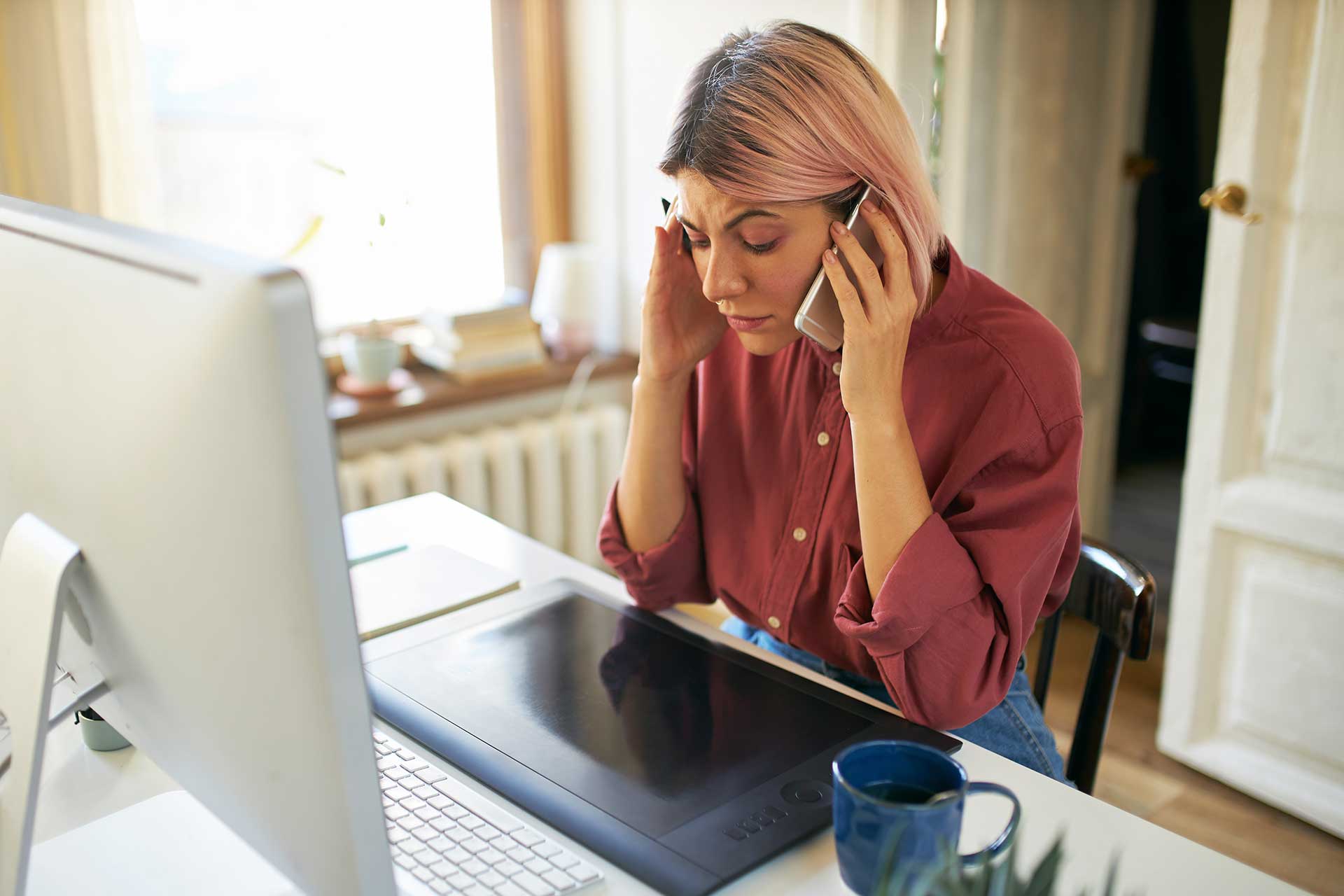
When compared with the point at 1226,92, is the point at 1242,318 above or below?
below

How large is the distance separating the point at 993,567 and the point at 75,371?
74 centimetres

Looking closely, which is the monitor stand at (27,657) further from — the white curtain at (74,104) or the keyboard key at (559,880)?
the white curtain at (74,104)

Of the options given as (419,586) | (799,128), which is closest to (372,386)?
(419,586)

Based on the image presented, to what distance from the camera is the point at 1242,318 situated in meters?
1.95

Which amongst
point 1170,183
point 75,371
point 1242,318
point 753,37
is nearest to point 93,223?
point 75,371

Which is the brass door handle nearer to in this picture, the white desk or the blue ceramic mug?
the white desk

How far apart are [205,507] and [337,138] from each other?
2148 millimetres

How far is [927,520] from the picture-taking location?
1026mm

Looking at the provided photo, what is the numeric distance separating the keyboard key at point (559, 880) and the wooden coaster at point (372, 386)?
1.77 metres

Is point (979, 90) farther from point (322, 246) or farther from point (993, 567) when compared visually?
point (993, 567)

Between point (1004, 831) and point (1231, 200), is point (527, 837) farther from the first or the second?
point (1231, 200)

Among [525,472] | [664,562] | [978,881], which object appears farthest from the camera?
[525,472]

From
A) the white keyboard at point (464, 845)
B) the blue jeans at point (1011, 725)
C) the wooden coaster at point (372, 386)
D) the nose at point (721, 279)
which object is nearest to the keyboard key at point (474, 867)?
the white keyboard at point (464, 845)

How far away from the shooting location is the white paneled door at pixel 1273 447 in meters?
1.83
